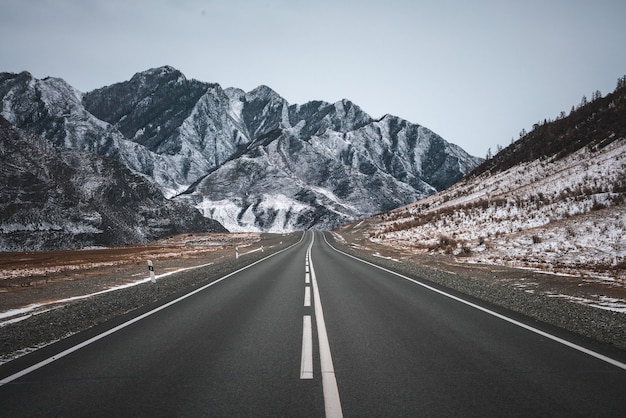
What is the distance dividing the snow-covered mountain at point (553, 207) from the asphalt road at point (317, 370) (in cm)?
1014

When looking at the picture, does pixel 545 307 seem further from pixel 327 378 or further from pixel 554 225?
pixel 554 225

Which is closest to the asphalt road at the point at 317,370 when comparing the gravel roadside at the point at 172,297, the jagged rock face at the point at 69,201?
the gravel roadside at the point at 172,297

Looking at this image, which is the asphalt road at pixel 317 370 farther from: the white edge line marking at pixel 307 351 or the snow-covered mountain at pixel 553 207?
the snow-covered mountain at pixel 553 207

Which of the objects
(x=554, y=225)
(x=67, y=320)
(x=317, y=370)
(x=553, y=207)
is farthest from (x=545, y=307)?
(x=553, y=207)

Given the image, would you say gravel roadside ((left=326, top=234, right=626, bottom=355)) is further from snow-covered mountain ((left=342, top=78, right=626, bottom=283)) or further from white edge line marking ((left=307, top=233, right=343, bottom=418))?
white edge line marking ((left=307, top=233, right=343, bottom=418))

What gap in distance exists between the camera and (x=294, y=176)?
17600 cm

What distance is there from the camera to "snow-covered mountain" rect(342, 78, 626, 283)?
17.8m

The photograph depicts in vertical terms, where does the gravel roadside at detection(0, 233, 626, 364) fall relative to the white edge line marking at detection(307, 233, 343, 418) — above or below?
below

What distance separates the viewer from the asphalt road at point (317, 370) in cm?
373

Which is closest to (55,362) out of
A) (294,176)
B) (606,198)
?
(606,198)

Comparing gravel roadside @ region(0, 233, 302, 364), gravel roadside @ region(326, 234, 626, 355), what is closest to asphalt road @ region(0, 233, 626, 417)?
gravel roadside @ region(0, 233, 302, 364)

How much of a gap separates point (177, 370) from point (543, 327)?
660cm

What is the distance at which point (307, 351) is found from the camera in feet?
17.9

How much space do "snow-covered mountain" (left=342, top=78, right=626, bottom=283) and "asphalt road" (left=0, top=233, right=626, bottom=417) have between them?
1014cm
